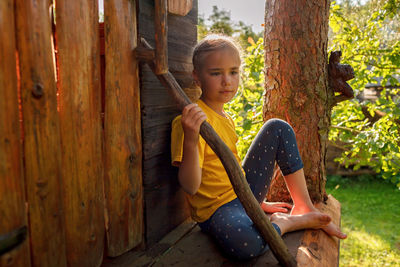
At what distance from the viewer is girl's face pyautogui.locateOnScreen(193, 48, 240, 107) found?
1.99m

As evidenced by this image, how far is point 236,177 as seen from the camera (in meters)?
1.68

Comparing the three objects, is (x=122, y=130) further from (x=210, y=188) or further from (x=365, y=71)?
(x=365, y=71)

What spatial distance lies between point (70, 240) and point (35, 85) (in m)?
0.70

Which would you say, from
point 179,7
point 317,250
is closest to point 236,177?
point 317,250

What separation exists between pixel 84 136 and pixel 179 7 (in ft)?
3.47

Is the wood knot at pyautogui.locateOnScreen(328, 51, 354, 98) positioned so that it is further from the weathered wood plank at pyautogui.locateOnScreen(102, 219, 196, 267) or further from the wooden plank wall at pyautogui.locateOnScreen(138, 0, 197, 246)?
the weathered wood plank at pyautogui.locateOnScreen(102, 219, 196, 267)

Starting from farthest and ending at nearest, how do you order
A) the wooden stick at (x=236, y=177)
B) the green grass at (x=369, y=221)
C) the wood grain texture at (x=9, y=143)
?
the green grass at (x=369, y=221)
the wooden stick at (x=236, y=177)
the wood grain texture at (x=9, y=143)

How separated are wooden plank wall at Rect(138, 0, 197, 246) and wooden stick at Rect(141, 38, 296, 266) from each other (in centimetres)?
14

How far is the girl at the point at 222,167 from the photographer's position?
1.74 m

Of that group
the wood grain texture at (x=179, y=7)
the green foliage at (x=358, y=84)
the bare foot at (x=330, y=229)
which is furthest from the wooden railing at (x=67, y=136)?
the green foliage at (x=358, y=84)

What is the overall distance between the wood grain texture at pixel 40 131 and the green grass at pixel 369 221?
3750 millimetres

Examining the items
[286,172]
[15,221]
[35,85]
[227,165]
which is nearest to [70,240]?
[15,221]

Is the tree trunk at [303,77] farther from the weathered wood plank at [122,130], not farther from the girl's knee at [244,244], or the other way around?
the weathered wood plank at [122,130]

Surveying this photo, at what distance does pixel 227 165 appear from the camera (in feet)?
5.48
